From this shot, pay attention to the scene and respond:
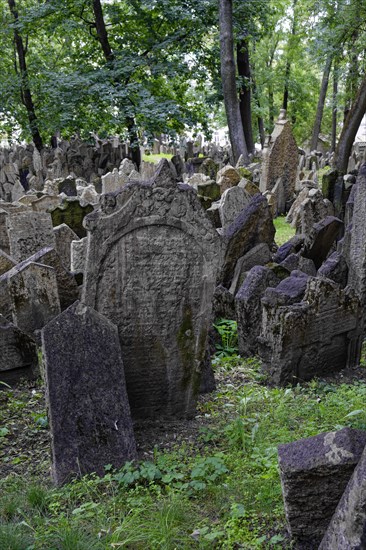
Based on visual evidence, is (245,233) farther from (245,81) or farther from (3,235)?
(245,81)

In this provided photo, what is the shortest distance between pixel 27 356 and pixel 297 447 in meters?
3.58

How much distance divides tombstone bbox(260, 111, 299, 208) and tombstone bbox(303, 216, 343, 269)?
7953 mm

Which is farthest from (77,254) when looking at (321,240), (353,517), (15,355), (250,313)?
(353,517)

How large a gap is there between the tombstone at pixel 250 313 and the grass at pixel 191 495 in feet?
4.66

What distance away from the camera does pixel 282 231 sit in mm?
13438

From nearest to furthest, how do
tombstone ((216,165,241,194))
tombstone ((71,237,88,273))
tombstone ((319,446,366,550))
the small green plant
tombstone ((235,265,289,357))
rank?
1. tombstone ((319,446,366,550))
2. tombstone ((235,265,289,357))
3. the small green plant
4. tombstone ((71,237,88,273))
5. tombstone ((216,165,241,194))

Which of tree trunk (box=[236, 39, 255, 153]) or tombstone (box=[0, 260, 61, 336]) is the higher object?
tree trunk (box=[236, 39, 255, 153])

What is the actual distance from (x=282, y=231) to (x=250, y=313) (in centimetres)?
718

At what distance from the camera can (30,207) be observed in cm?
1124

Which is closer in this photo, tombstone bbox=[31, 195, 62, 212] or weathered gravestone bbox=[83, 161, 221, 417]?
weathered gravestone bbox=[83, 161, 221, 417]

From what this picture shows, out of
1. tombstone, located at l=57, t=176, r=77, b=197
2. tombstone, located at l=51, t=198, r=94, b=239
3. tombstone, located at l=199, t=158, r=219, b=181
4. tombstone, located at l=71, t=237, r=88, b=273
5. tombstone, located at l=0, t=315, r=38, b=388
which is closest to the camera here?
tombstone, located at l=0, t=315, r=38, b=388

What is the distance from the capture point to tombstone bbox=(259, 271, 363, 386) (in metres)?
5.70

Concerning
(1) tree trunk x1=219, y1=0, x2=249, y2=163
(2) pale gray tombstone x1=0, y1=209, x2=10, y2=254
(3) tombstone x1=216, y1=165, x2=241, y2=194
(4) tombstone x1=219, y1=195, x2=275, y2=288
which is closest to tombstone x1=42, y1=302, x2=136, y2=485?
(4) tombstone x1=219, y1=195, x2=275, y2=288

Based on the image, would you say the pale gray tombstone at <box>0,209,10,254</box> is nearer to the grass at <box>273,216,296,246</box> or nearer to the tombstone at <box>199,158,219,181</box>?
the grass at <box>273,216,296,246</box>
